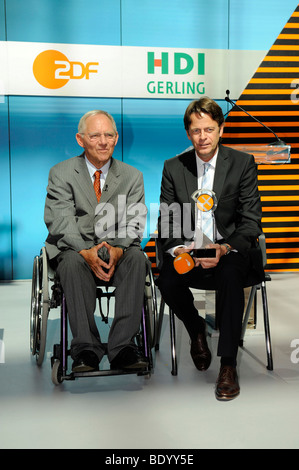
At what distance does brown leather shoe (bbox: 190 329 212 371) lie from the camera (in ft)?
8.10

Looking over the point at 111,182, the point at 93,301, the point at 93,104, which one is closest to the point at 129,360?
the point at 93,301

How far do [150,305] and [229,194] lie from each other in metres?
0.64

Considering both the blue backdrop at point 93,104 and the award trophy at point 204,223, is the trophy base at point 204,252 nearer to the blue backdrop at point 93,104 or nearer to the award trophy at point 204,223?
the award trophy at point 204,223

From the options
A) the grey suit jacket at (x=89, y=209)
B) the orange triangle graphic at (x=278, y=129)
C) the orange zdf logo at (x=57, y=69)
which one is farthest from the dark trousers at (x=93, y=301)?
the orange triangle graphic at (x=278, y=129)

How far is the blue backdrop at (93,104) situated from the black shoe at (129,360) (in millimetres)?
2935

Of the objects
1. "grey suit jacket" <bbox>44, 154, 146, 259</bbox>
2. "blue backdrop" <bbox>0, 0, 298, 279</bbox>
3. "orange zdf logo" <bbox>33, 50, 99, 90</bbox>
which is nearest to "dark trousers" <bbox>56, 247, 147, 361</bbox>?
"grey suit jacket" <bbox>44, 154, 146, 259</bbox>

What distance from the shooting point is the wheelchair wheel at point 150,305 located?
2.37 metres

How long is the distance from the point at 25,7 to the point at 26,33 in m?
0.23

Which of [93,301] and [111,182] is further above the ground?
[111,182]

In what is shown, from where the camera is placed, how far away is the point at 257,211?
246cm

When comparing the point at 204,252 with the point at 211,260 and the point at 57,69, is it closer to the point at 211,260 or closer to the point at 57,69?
the point at 211,260

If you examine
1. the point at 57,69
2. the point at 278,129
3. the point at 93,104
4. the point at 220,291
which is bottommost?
the point at 220,291

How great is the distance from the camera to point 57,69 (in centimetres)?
487

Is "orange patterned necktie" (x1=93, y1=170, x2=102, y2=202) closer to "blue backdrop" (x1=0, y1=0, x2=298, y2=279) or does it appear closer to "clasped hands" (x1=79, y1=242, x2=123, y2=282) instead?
"clasped hands" (x1=79, y1=242, x2=123, y2=282)
